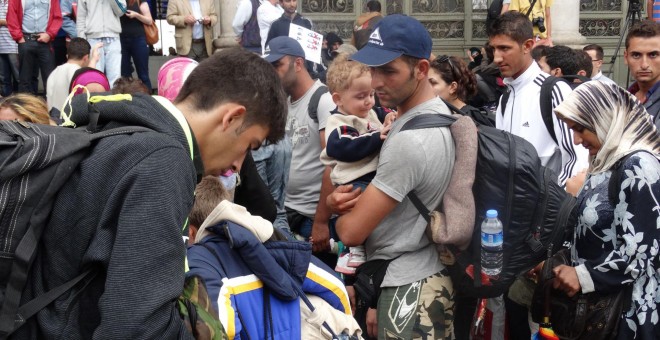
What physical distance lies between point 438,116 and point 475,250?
62 cm

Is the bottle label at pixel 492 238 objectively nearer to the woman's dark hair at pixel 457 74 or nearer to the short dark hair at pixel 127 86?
→ the woman's dark hair at pixel 457 74

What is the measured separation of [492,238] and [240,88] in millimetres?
1712

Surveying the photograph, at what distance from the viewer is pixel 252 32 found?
11586mm

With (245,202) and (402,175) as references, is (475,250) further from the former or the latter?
(245,202)

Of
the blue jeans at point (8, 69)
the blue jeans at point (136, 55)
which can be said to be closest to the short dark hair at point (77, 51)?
the blue jeans at point (136, 55)

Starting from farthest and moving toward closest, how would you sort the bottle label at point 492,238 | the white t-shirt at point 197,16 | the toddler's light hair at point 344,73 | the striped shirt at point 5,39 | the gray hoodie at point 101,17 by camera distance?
the white t-shirt at point 197,16, the striped shirt at point 5,39, the gray hoodie at point 101,17, the toddler's light hair at point 344,73, the bottle label at point 492,238

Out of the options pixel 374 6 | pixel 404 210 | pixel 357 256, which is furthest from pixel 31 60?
pixel 404 210

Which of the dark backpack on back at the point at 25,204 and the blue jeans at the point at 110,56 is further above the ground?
the dark backpack on back at the point at 25,204

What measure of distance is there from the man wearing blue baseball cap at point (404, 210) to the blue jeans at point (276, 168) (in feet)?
4.08

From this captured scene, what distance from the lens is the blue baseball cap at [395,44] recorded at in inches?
146

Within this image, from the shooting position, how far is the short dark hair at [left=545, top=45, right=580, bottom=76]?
7176 mm

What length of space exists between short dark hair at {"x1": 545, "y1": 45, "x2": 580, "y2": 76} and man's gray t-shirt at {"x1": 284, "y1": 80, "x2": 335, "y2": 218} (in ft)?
8.66

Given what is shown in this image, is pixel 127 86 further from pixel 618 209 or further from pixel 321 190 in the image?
pixel 618 209

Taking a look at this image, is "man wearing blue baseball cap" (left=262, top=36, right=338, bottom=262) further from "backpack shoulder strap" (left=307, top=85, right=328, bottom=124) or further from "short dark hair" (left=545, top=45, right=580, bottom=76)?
"short dark hair" (left=545, top=45, right=580, bottom=76)
